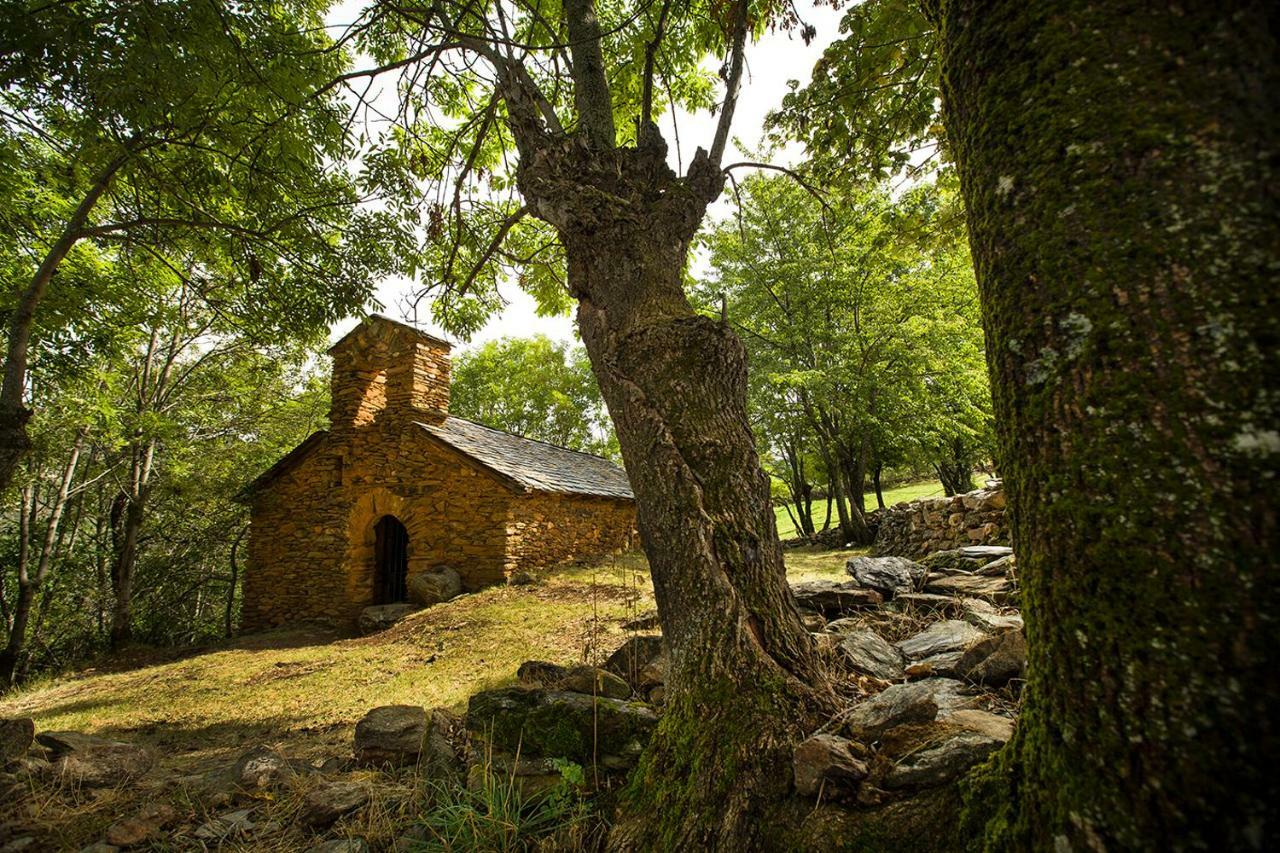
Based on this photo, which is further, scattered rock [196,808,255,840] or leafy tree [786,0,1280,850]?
scattered rock [196,808,255,840]

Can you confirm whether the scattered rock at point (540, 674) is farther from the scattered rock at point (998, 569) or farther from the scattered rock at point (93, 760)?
the scattered rock at point (998, 569)

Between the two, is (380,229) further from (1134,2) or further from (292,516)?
(292,516)

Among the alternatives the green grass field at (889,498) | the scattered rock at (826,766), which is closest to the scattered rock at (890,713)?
the scattered rock at (826,766)

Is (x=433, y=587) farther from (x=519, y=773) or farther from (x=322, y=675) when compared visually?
(x=519, y=773)

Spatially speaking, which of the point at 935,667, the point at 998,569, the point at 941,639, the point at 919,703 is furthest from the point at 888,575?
the point at 919,703

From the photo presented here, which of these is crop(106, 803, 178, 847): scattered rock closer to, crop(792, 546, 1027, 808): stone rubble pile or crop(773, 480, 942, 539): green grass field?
crop(792, 546, 1027, 808): stone rubble pile

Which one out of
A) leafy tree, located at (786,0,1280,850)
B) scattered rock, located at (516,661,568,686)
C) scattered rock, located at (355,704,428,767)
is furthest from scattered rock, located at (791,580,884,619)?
leafy tree, located at (786,0,1280,850)

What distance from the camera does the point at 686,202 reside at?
3.37 metres

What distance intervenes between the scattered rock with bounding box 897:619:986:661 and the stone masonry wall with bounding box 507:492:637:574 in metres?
8.01

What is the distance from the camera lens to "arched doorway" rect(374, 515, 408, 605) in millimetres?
11186

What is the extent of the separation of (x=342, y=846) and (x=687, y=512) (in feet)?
6.35

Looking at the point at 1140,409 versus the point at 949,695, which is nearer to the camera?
the point at 1140,409

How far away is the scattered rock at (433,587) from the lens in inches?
376

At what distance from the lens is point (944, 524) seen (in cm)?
887
